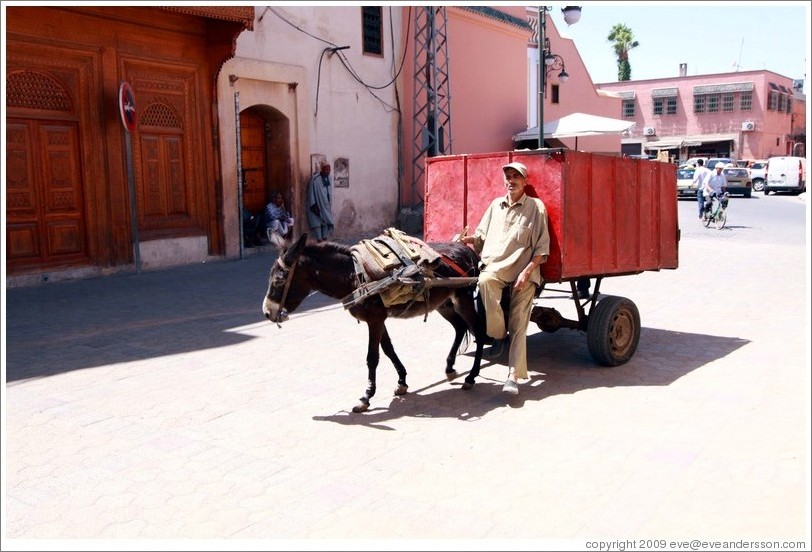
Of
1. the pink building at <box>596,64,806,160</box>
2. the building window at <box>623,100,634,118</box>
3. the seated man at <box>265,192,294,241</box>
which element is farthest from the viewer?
the building window at <box>623,100,634,118</box>

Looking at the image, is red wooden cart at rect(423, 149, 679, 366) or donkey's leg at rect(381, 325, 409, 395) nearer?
donkey's leg at rect(381, 325, 409, 395)

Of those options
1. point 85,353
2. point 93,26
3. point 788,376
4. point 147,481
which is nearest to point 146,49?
point 93,26

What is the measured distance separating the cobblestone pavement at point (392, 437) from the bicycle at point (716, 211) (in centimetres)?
1195

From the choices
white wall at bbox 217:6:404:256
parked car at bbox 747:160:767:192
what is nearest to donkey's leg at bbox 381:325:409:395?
white wall at bbox 217:6:404:256

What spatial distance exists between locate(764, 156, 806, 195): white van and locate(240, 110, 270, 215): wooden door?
28.6 meters

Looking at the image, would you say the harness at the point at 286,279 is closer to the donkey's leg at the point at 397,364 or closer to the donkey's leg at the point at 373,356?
the donkey's leg at the point at 373,356

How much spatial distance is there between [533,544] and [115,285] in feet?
31.7

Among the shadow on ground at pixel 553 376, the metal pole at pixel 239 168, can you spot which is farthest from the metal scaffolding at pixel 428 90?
the shadow on ground at pixel 553 376

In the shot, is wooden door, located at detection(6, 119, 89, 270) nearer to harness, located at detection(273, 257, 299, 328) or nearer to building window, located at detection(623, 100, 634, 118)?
harness, located at detection(273, 257, 299, 328)

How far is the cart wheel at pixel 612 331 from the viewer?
630 cm

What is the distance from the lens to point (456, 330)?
6.18 meters

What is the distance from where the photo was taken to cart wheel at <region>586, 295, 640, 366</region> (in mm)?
6297

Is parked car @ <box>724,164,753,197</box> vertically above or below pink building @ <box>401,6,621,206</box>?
below

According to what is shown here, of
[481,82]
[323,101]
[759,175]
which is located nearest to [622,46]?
[759,175]
